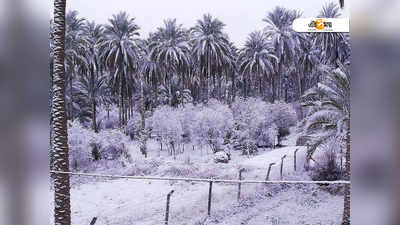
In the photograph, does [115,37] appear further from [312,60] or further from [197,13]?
[312,60]

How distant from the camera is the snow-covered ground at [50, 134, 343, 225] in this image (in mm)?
2273

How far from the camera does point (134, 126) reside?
A: 251 cm

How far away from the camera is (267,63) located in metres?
2.42

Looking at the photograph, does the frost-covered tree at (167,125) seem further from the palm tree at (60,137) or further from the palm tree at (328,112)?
the palm tree at (328,112)

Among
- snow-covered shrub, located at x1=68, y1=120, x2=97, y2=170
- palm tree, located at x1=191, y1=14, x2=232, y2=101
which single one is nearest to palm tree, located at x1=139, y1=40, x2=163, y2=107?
palm tree, located at x1=191, y1=14, x2=232, y2=101

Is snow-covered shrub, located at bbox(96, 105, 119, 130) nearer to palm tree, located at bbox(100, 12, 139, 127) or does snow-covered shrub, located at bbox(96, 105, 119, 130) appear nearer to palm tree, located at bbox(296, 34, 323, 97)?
palm tree, located at bbox(100, 12, 139, 127)

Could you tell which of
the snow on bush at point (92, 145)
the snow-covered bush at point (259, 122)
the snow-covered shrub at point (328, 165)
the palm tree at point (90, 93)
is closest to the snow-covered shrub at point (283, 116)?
the snow-covered bush at point (259, 122)

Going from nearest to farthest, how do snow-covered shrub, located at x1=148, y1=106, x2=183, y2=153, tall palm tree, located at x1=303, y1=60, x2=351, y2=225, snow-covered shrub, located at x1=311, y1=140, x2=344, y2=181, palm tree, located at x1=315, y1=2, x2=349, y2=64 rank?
1. palm tree, located at x1=315, y1=2, x2=349, y2=64
2. tall palm tree, located at x1=303, y1=60, x2=351, y2=225
3. snow-covered shrub, located at x1=311, y1=140, x2=344, y2=181
4. snow-covered shrub, located at x1=148, y1=106, x2=183, y2=153

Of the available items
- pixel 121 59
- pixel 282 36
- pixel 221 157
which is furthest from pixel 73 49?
pixel 282 36

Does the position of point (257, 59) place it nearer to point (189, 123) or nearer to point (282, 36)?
point (282, 36)

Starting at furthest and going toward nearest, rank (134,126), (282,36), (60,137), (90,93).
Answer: (134,126) < (90,93) < (60,137) < (282,36)

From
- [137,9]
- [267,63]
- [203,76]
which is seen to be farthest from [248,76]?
[137,9]

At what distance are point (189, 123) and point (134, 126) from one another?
1.33 ft

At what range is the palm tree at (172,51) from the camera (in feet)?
7.92
